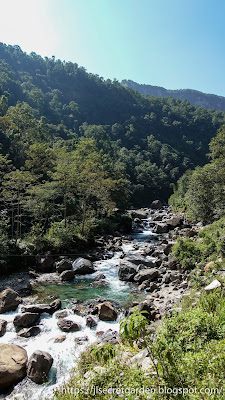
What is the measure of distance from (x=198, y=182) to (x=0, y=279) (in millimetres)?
19710

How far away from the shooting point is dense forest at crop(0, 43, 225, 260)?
24.5m

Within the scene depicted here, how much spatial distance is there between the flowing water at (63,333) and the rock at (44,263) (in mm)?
2592

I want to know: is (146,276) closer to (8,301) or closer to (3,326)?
(8,301)

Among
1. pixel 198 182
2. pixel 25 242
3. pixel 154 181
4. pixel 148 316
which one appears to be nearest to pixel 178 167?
pixel 154 181

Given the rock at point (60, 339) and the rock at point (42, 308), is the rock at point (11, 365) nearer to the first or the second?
the rock at point (60, 339)

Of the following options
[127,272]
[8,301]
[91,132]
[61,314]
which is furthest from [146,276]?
[91,132]

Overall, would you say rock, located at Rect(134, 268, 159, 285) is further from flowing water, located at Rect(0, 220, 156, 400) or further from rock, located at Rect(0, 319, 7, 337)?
rock, located at Rect(0, 319, 7, 337)

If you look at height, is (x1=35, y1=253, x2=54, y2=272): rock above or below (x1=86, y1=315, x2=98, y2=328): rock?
below

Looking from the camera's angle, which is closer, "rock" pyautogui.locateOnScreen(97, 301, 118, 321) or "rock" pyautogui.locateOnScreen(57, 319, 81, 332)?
"rock" pyautogui.locateOnScreen(57, 319, 81, 332)

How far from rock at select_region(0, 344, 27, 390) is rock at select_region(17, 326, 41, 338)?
4.46ft

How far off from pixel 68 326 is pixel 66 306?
2.09 metres

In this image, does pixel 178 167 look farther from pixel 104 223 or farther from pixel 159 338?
pixel 159 338

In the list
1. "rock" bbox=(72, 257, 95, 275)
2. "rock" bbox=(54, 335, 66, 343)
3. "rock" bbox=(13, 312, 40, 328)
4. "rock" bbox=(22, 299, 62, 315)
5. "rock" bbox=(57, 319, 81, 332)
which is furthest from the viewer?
"rock" bbox=(72, 257, 95, 275)

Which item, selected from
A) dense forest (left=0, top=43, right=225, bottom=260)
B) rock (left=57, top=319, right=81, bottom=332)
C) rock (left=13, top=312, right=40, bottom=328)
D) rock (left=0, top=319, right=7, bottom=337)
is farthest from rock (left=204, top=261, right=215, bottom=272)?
dense forest (left=0, top=43, right=225, bottom=260)
